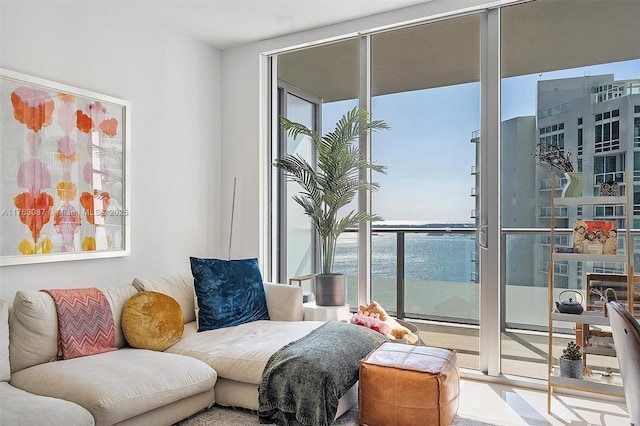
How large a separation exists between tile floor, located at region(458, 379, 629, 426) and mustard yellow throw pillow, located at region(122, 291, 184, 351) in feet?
6.06

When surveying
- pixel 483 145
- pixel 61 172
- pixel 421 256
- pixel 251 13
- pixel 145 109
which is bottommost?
pixel 421 256

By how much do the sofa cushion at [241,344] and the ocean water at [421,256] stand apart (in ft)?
2.63

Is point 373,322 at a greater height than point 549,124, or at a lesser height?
lesser

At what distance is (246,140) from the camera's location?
4.46m

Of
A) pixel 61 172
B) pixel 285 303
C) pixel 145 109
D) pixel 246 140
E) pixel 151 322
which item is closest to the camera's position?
pixel 151 322

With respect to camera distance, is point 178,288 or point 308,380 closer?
point 308,380

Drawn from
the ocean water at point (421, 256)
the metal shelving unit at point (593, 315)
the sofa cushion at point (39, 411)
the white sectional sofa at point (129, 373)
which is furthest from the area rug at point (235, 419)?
the ocean water at point (421, 256)

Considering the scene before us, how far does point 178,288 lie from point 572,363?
266 cm

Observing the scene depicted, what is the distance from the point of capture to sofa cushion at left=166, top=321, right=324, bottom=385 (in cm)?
275

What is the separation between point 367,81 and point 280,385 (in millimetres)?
2545

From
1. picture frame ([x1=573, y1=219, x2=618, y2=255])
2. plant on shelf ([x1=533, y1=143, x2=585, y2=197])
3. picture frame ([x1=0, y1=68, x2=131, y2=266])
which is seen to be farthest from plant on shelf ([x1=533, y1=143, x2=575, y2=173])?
picture frame ([x1=0, y1=68, x2=131, y2=266])

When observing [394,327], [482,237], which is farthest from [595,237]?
[394,327]

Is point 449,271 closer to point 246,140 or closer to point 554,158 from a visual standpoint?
point 554,158

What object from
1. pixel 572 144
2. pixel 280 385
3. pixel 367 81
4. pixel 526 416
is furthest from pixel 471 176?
pixel 280 385
